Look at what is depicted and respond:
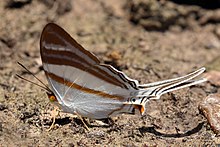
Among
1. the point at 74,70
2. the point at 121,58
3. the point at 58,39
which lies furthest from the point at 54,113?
the point at 121,58

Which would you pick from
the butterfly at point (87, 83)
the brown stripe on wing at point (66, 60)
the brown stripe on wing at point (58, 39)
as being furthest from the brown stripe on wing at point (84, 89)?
the brown stripe on wing at point (58, 39)

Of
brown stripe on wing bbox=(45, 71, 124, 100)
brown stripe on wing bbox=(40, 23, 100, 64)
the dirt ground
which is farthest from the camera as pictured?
the dirt ground

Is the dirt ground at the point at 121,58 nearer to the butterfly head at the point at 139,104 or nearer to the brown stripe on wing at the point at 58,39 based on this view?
the butterfly head at the point at 139,104

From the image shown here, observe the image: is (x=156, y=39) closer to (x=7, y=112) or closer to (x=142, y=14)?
(x=142, y=14)

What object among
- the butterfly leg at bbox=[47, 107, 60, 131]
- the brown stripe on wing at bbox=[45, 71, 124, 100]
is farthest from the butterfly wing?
the butterfly leg at bbox=[47, 107, 60, 131]

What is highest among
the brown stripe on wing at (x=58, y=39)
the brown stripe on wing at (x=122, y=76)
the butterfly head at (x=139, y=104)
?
the brown stripe on wing at (x=58, y=39)

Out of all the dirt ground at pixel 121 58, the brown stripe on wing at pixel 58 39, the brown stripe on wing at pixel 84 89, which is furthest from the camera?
the dirt ground at pixel 121 58

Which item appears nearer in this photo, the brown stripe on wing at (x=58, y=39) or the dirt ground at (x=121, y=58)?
the brown stripe on wing at (x=58, y=39)

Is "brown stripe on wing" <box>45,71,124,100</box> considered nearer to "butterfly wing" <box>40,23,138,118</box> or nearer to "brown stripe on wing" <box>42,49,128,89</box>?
"butterfly wing" <box>40,23,138,118</box>
